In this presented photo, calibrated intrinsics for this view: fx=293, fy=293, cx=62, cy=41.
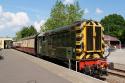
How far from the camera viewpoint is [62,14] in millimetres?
64500

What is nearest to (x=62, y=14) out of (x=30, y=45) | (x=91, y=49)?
(x=30, y=45)

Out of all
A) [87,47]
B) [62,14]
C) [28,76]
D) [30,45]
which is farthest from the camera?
[62,14]

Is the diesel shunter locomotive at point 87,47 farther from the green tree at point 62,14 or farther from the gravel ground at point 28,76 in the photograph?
the green tree at point 62,14

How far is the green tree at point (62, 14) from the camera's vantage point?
6362cm

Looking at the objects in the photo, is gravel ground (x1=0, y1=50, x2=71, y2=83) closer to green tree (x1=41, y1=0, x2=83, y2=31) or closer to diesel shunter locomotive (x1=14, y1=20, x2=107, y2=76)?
diesel shunter locomotive (x1=14, y1=20, x2=107, y2=76)

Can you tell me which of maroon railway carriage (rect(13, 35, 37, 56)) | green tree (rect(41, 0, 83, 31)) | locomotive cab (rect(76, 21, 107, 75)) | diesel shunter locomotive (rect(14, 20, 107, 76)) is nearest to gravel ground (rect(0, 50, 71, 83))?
diesel shunter locomotive (rect(14, 20, 107, 76))

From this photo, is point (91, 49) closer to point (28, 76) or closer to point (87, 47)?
point (87, 47)

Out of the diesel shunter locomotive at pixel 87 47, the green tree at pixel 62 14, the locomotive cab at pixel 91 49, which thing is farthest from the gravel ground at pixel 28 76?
the green tree at pixel 62 14

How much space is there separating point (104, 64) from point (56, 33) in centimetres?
581

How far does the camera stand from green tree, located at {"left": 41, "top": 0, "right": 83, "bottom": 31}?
6362cm

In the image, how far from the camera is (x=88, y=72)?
16.5 metres

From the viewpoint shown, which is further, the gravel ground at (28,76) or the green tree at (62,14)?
the green tree at (62,14)

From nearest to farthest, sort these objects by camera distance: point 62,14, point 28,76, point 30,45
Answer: point 28,76
point 30,45
point 62,14

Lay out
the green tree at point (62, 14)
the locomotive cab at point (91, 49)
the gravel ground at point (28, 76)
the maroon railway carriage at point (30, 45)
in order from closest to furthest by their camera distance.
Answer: the gravel ground at point (28, 76)
the locomotive cab at point (91, 49)
the maroon railway carriage at point (30, 45)
the green tree at point (62, 14)
